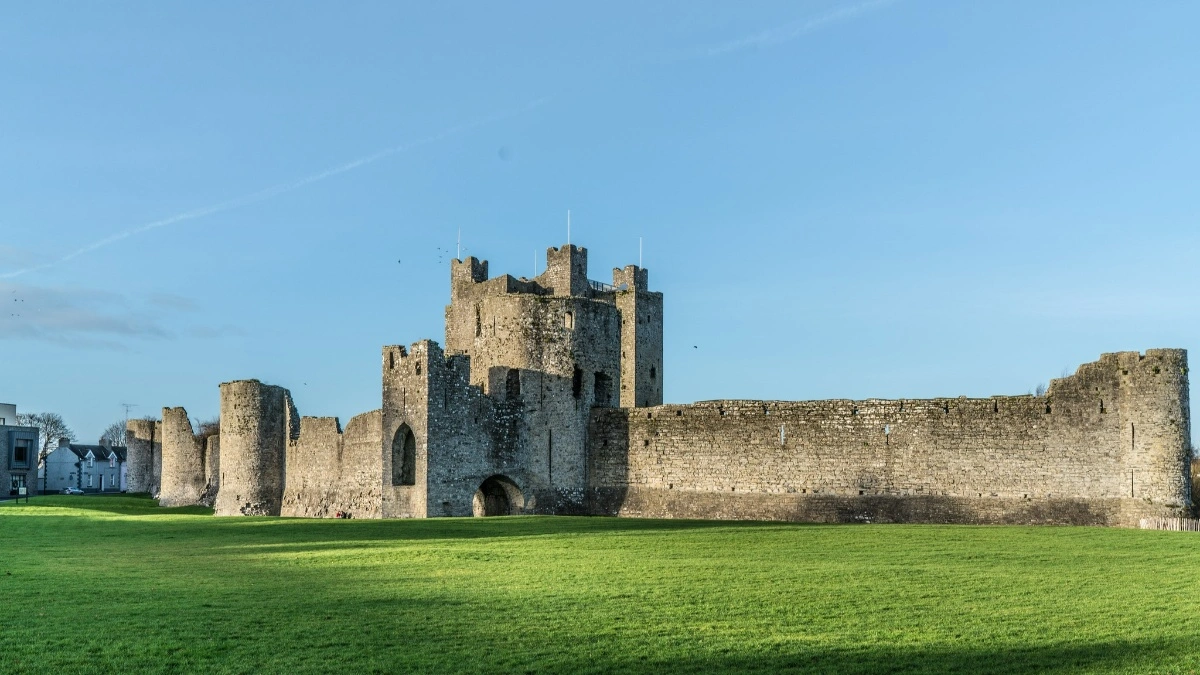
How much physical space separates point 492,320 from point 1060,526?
734 inches

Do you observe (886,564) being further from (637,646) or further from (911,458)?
(911,458)

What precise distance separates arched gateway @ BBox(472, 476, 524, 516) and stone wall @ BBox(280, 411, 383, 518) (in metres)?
3.50

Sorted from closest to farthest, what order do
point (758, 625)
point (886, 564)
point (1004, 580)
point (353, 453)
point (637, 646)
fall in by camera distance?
1. point (637, 646)
2. point (758, 625)
3. point (1004, 580)
4. point (886, 564)
5. point (353, 453)

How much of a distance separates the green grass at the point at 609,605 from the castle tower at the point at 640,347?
29.9 metres

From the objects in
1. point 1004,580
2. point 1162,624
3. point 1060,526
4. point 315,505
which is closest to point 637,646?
point 1162,624

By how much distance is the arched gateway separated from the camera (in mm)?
36781

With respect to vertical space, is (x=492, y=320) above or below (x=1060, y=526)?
above

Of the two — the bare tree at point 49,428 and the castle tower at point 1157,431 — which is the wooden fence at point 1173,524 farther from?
the bare tree at point 49,428

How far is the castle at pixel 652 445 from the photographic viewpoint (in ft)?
A: 96.5

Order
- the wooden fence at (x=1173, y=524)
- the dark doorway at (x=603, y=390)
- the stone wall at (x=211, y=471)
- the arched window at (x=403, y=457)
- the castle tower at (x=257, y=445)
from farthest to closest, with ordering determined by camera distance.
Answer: the stone wall at (x=211, y=471)
the castle tower at (x=257, y=445)
the dark doorway at (x=603, y=390)
the arched window at (x=403, y=457)
the wooden fence at (x=1173, y=524)

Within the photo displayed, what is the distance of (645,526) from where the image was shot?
29.4m

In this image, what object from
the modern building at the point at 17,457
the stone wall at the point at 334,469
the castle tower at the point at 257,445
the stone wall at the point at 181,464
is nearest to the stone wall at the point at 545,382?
the stone wall at the point at 334,469

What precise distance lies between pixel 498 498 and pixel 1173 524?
64.8ft

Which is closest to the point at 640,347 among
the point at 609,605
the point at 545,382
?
the point at 545,382
